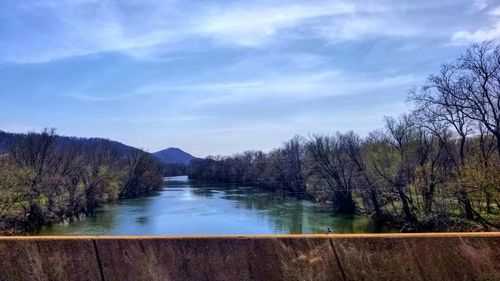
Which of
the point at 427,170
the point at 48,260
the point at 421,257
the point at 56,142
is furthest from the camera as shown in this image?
the point at 56,142

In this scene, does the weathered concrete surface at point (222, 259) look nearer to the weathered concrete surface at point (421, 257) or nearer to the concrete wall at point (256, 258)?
the concrete wall at point (256, 258)

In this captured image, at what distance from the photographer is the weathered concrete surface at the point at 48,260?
127 inches

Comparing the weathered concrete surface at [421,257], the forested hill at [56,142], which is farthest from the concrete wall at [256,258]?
the forested hill at [56,142]

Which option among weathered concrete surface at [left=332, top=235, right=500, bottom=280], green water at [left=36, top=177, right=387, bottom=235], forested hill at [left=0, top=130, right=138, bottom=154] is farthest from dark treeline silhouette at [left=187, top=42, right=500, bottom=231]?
forested hill at [left=0, top=130, right=138, bottom=154]

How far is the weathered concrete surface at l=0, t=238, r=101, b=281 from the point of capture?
3.23 meters

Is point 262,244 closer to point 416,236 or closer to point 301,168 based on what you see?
point 416,236

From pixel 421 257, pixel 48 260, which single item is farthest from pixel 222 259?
pixel 421 257

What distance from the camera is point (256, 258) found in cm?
318

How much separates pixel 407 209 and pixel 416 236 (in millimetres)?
37474

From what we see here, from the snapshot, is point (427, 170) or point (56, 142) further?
point (56, 142)

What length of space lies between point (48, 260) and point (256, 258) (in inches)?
61.9

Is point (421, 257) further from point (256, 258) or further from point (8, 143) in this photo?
point (8, 143)

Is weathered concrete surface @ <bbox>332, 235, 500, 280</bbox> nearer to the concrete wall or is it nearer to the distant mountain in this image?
the concrete wall

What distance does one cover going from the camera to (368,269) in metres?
3.10
